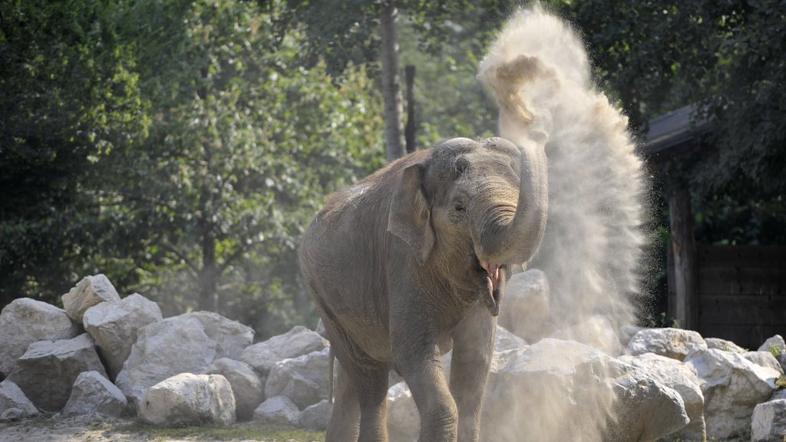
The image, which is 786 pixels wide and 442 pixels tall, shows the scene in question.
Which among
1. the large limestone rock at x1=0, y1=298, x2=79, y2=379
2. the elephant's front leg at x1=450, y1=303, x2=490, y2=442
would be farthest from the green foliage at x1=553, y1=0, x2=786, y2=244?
the elephant's front leg at x1=450, y1=303, x2=490, y2=442

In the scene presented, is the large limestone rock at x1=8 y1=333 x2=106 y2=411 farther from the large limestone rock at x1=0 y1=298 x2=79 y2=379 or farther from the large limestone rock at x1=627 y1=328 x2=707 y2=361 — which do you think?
the large limestone rock at x1=627 y1=328 x2=707 y2=361

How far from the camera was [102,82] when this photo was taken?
1633cm

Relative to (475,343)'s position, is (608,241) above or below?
above

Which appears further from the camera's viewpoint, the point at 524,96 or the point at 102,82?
the point at 102,82

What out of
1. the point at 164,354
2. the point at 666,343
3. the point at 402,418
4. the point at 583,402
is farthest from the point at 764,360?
the point at 164,354

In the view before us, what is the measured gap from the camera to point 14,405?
11141 mm

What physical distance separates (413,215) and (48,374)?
6106 mm

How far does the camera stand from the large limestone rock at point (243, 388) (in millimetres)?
11266

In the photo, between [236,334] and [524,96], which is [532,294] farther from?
[524,96]

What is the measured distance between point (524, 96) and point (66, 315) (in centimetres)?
708

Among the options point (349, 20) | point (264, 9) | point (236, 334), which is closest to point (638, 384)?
point (236, 334)

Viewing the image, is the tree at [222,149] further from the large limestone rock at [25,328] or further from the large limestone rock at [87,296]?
the large limestone rock at [25,328]

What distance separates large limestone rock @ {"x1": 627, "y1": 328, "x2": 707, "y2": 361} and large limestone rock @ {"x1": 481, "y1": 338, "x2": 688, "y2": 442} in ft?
6.31

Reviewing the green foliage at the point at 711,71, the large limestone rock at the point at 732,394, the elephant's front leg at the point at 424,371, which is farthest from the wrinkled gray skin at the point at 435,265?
the green foliage at the point at 711,71
